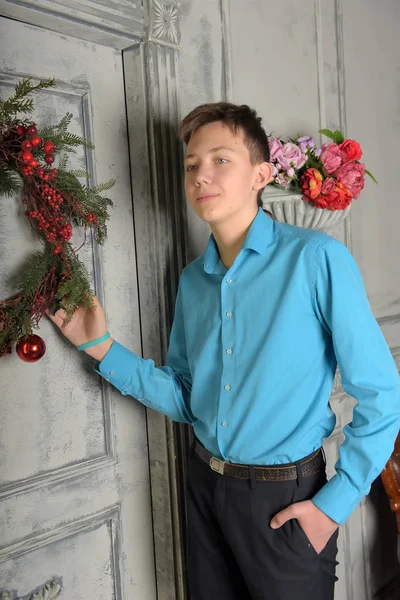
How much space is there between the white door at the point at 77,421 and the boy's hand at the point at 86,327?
7cm

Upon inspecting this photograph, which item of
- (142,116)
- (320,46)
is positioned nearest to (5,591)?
(142,116)

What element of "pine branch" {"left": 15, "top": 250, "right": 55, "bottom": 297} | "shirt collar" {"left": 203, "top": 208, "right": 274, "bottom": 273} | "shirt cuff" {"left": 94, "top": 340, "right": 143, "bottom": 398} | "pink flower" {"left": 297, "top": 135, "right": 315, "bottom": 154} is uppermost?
"pink flower" {"left": 297, "top": 135, "right": 315, "bottom": 154}

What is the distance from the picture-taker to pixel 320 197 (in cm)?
219

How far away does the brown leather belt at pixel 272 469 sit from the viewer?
1.62 meters

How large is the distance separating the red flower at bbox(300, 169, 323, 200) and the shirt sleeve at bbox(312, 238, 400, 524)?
64 centimetres

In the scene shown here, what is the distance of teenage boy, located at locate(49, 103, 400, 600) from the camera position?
1.55 m

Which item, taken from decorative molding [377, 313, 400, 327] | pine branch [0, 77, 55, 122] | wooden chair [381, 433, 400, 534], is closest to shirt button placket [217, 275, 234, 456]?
pine branch [0, 77, 55, 122]

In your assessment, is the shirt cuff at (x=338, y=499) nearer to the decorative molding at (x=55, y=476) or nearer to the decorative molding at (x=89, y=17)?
the decorative molding at (x=55, y=476)

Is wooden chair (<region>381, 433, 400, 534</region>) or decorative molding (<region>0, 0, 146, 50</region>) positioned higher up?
decorative molding (<region>0, 0, 146, 50</region>)

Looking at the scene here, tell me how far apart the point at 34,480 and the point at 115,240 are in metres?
0.78

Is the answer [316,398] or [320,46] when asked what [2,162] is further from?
[320,46]

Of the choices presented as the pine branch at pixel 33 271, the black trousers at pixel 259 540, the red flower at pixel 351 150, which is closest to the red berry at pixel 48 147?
the pine branch at pixel 33 271

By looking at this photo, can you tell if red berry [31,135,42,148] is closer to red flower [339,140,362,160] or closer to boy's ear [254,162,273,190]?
boy's ear [254,162,273,190]

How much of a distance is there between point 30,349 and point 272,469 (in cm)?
71
